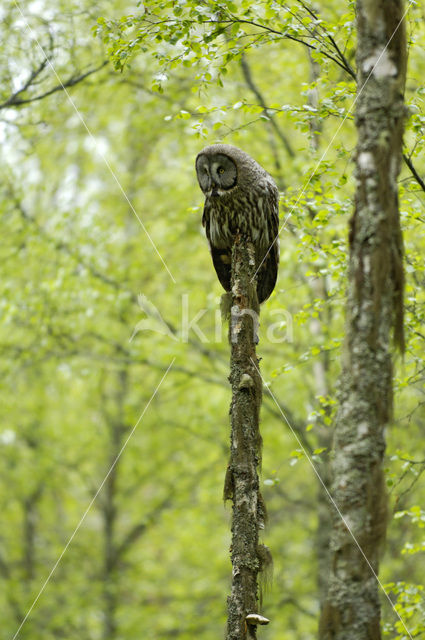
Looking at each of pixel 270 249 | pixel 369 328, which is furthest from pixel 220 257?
pixel 369 328

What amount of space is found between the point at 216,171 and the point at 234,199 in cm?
26

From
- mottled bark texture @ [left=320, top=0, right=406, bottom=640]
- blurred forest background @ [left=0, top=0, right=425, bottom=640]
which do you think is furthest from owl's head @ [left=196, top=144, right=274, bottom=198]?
mottled bark texture @ [left=320, top=0, right=406, bottom=640]

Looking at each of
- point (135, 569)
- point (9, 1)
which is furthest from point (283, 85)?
point (135, 569)

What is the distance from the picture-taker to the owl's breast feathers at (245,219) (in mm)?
5383

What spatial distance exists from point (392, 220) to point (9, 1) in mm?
7525

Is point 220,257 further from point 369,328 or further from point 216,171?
point 369,328

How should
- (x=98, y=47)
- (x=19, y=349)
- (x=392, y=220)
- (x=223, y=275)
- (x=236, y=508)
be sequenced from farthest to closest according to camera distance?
(x=19, y=349)
(x=98, y=47)
(x=223, y=275)
(x=236, y=508)
(x=392, y=220)

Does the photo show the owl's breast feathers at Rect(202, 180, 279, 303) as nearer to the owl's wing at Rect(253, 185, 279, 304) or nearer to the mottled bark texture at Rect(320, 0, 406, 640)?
the owl's wing at Rect(253, 185, 279, 304)

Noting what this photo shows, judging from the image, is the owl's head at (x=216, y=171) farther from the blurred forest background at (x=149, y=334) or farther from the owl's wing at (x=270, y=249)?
the blurred forest background at (x=149, y=334)

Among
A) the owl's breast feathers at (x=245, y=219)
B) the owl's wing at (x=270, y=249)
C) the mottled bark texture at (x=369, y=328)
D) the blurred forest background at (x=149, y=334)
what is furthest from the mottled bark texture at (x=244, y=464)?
the blurred forest background at (x=149, y=334)

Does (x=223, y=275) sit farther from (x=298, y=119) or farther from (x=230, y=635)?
(x=230, y=635)

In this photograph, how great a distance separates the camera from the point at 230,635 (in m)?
3.72

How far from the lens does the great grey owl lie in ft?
17.6

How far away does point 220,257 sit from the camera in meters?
5.89
